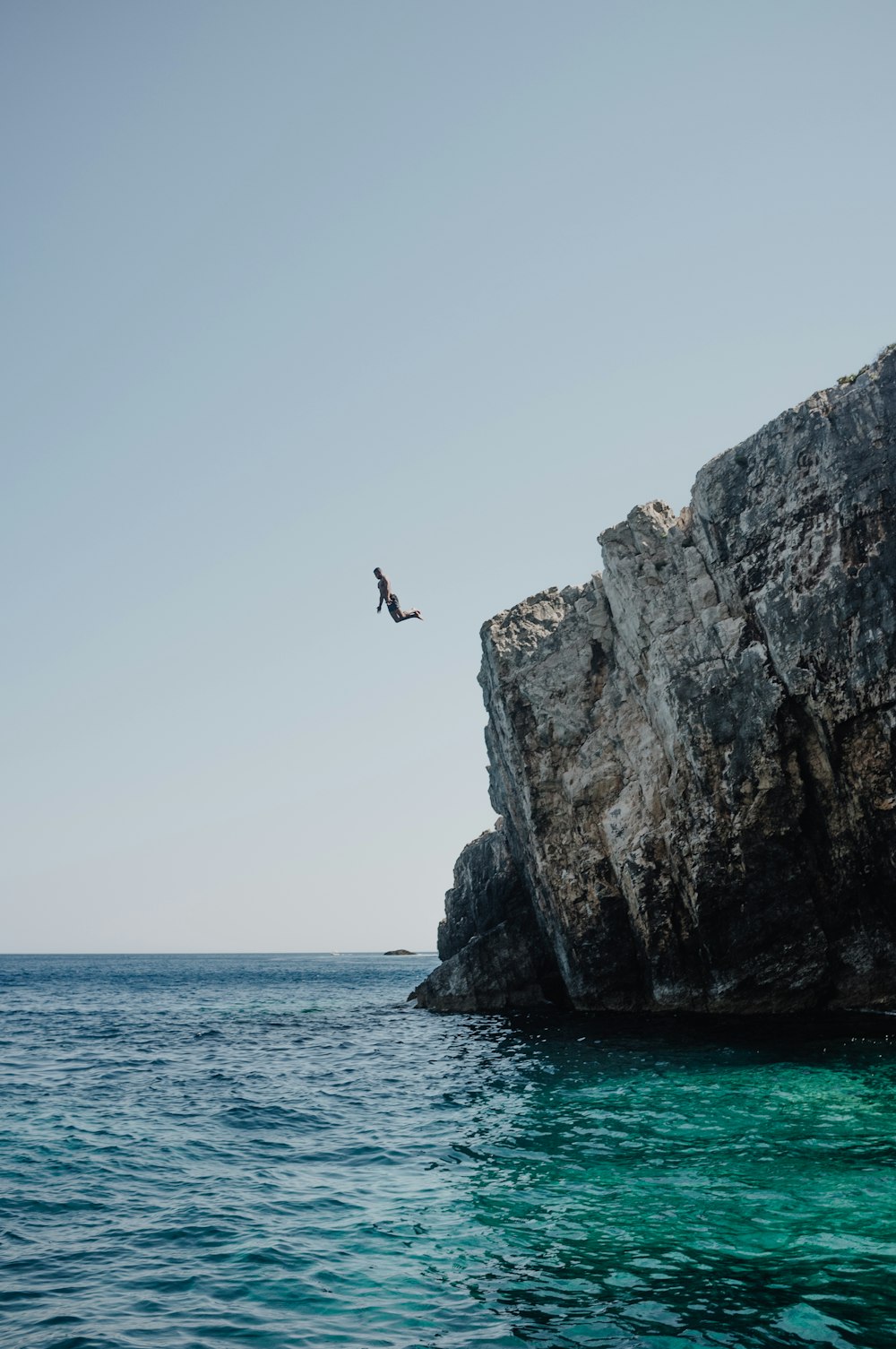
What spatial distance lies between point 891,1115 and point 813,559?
14470 mm

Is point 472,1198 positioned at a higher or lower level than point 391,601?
lower

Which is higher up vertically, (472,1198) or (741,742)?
(741,742)

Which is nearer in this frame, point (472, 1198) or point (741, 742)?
point (472, 1198)

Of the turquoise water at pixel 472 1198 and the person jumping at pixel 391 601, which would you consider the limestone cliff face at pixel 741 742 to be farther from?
the person jumping at pixel 391 601

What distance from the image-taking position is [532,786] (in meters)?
34.0

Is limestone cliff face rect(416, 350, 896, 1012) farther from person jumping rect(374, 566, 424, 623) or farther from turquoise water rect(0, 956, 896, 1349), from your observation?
person jumping rect(374, 566, 424, 623)

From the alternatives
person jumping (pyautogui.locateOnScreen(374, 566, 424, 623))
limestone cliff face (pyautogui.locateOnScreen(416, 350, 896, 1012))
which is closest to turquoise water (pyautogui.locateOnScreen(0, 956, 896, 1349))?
limestone cliff face (pyautogui.locateOnScreen(416, 350, 896, 1012))

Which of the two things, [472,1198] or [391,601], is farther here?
[391,601]

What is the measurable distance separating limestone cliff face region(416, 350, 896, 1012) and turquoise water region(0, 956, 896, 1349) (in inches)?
111

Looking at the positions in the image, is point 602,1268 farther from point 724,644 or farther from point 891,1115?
point 724,644

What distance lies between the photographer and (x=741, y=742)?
2588 cm

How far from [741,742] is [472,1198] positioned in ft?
53.1

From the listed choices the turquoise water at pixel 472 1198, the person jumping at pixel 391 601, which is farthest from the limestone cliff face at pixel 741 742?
the person jumping at pixel 391 601

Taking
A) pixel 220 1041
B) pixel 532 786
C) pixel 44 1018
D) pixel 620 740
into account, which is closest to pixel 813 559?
pixel 620 740
